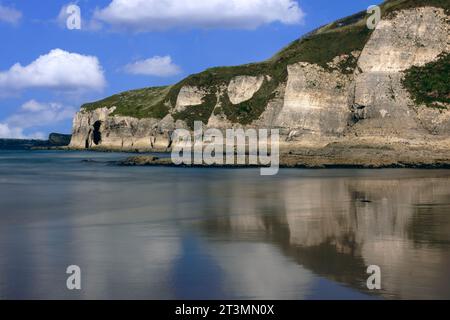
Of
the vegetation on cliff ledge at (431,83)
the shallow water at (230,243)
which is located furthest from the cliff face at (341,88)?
the shallow water at (230,243)

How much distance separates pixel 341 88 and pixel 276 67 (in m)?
25.2

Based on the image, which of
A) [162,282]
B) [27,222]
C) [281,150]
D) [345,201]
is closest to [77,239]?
[27,222]

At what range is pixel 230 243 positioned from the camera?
23500mm

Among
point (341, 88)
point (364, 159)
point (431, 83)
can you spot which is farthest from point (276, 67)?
point (364, 159)

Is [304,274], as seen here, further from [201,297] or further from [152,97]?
[152,97]

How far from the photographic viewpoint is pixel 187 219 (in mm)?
31312

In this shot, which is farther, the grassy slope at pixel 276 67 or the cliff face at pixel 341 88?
the grassy slope at pixel 276 67

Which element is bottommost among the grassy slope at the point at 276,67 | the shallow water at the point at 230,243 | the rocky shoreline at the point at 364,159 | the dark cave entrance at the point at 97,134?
the shallow water at the point at 230,243

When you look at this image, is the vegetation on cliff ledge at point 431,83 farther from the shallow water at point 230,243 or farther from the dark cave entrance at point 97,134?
the dark cave entrance at point 97,134

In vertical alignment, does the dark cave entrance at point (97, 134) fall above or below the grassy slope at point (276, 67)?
below

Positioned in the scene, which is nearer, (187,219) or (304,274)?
(304,274)

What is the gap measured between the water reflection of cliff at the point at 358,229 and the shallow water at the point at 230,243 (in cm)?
6

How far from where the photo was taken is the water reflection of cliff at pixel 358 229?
1788 centimetres

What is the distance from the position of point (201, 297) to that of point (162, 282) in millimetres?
1884
